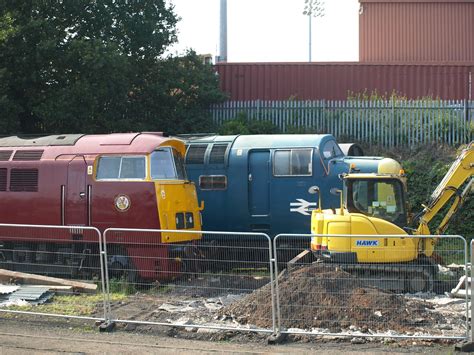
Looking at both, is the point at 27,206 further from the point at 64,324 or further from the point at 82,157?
the point at 64,324

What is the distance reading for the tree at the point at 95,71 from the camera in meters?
19.2

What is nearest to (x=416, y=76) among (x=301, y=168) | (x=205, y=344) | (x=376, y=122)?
(x=376, y=122)

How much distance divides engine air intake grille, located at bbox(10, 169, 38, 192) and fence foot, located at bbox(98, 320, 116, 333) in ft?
18.5

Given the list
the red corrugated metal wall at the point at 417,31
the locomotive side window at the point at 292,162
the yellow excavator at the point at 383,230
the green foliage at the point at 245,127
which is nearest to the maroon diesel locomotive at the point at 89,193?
the locomotive side window at the point at 292,162

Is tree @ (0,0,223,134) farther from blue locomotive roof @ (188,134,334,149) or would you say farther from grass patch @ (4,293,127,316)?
grass patch @ (4,293,127,316)

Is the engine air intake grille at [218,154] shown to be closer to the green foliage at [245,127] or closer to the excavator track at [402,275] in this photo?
the excavator track at [402,275]

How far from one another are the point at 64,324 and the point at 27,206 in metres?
5.06

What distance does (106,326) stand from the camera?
916 cm

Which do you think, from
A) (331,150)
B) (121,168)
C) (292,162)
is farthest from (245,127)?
(121,168)

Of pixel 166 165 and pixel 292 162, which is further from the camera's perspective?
pixel 292 162

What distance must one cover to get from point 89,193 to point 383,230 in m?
6.12

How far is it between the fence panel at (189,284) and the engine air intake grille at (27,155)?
3.16m

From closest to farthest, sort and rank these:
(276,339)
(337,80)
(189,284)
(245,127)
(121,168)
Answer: (276,339) → (189,284) → (121,168) → (245,127) → (337,80)

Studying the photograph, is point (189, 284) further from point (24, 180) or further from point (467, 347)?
point (24, 180)
